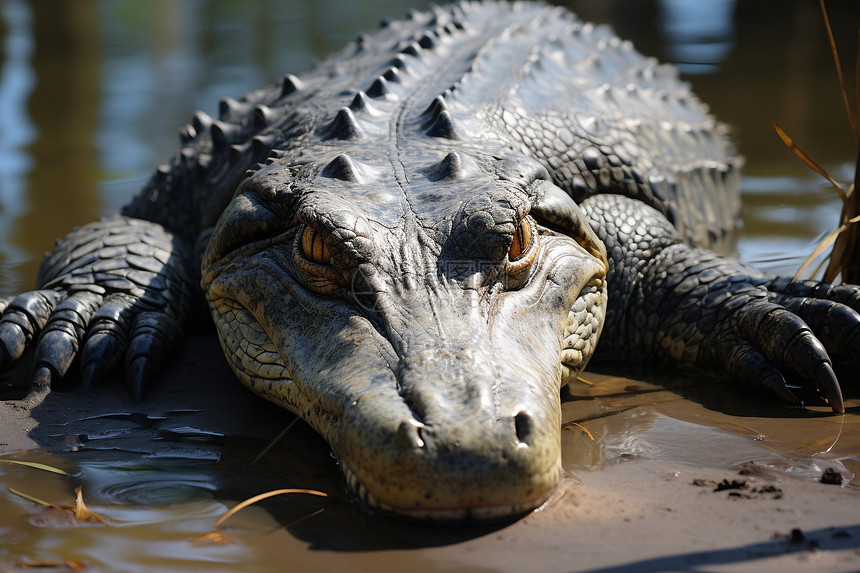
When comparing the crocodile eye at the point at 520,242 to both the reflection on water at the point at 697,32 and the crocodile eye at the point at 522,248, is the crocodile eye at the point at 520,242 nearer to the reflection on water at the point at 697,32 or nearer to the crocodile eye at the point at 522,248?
the crocodile eye at the point at 522,248

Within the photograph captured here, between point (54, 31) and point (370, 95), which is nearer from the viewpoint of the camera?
point (370, 95)

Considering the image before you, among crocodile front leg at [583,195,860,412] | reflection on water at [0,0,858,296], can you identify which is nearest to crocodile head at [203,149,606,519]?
crocodile front leg at [583,195,860,412]

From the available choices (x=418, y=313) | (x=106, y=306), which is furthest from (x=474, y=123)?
(x=106, y=306)

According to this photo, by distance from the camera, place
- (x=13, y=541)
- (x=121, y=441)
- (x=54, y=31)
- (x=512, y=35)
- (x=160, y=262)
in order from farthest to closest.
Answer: (x=54, y=31) < (x=512, y=35) < (x=160, y=262) < (x=121, y=441) < (x=13, y=541)

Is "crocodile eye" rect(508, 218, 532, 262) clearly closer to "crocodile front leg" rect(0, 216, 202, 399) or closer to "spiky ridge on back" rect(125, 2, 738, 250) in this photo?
"spiky ridge on back" rect(125, 2, 738, 250)

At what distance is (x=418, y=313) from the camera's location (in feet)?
8.59

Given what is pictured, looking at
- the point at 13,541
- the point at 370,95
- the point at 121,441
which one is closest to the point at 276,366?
the point at 121,441

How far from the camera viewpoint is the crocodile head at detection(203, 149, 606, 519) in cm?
220

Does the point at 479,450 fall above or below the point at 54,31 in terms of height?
below

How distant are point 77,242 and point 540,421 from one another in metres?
2.76

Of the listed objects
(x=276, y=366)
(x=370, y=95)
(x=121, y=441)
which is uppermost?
(x=370, y=95)

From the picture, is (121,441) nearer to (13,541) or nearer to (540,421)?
(13,541)

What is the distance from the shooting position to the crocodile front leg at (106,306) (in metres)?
3.41

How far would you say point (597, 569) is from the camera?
2039mm
